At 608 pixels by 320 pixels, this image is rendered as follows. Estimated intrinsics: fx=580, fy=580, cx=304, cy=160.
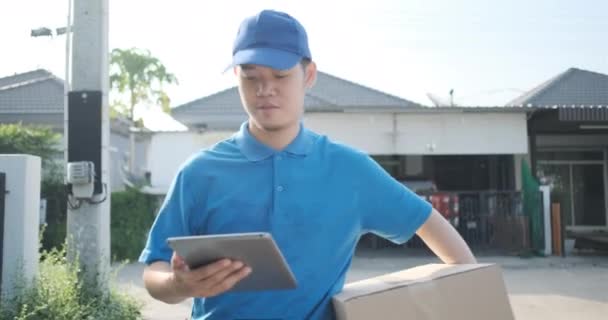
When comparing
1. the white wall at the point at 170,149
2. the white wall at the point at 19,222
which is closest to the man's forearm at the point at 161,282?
the white wall at the point at 19,222

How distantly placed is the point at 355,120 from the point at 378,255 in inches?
119

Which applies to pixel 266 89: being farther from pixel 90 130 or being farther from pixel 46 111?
pixel 46 111

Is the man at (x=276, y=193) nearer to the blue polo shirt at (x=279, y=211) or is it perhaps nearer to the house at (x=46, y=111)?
the blue polo shirt at (x=279, y=211)

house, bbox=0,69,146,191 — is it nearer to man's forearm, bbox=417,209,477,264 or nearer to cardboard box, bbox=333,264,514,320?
man's forearm, bbox=417,209,477,264

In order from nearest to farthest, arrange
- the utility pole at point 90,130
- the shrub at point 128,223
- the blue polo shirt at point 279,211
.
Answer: the blue polo shirt at point 279,211, the utility pole at point 90,130, the shrub at point 128,223

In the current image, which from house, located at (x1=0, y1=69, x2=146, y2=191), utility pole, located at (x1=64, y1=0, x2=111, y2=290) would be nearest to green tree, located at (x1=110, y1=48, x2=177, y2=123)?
house, located at (x1=0, y1=69, x2=146, y2=191)

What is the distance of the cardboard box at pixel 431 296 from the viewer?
1399 mm

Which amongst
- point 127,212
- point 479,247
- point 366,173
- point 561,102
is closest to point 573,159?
point 561,102

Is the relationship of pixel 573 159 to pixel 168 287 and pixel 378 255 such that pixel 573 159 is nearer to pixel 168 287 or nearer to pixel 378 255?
pixel 378 255

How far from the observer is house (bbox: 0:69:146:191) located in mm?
18375

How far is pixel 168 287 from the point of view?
1.33 m

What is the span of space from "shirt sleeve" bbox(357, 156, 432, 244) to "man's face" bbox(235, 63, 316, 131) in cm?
27

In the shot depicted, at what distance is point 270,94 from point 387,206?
471 mm

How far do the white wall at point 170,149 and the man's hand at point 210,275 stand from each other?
1275 centimetres
